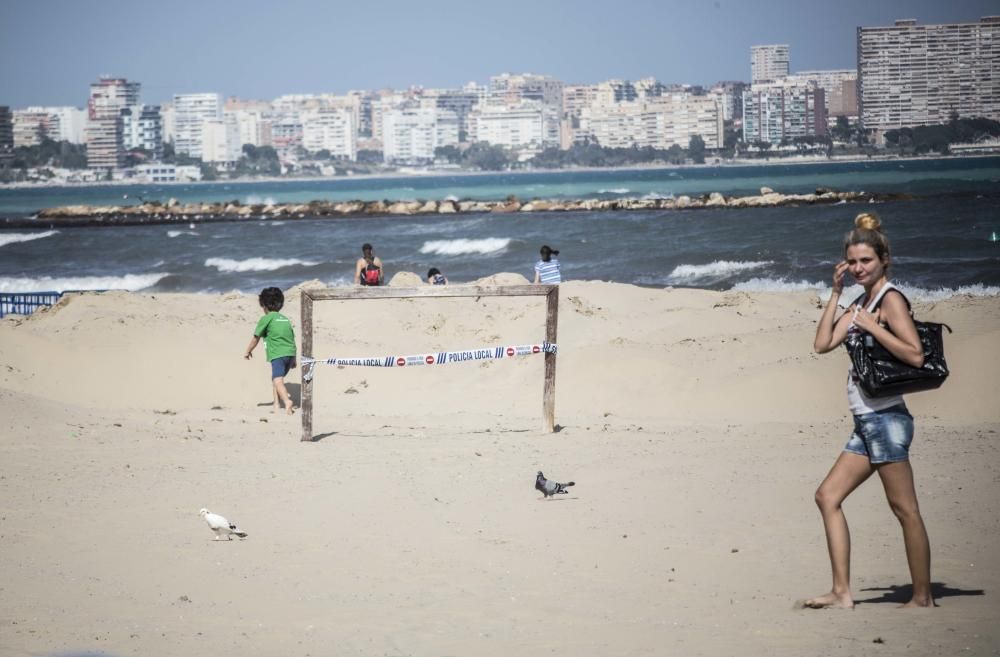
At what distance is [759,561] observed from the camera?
6242 millimetres

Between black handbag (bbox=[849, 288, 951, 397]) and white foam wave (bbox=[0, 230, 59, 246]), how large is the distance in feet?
161

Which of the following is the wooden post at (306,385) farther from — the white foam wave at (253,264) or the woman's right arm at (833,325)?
the white foam wave at (253,264)

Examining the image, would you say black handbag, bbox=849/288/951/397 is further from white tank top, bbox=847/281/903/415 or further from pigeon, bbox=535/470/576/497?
pigeon, bbox=535/470/576/497

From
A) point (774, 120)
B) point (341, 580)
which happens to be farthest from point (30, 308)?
point (774, 120)

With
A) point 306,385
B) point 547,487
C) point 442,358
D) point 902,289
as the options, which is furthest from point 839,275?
point 902,289

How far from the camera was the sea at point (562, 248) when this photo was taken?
29031 millimetres

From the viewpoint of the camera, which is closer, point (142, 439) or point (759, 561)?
point (759, 561)

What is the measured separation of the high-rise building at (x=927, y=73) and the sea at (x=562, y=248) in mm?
17224

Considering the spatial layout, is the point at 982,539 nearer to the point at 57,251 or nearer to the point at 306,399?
the point at 306,399

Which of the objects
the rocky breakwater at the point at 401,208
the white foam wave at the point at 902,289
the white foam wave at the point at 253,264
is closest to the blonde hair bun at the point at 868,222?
the white foam wave at the point at 902,289

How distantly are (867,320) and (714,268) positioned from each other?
25.7m

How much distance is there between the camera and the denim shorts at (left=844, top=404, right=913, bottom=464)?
4879mm

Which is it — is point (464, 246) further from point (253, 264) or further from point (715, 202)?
point (715, 202)

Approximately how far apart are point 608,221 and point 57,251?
21.7 m
